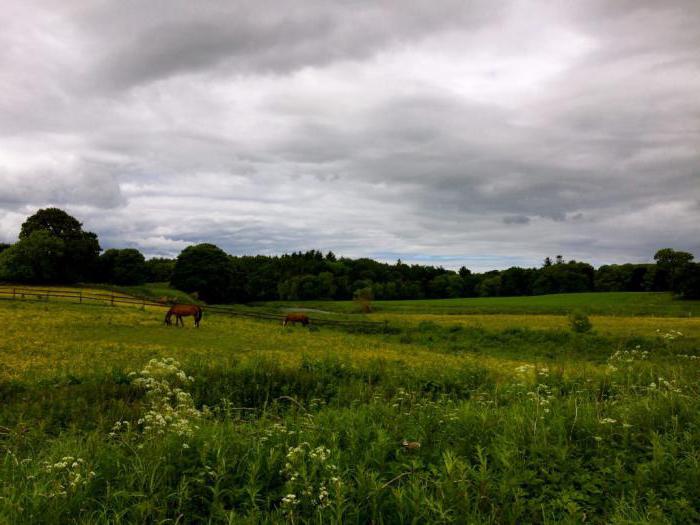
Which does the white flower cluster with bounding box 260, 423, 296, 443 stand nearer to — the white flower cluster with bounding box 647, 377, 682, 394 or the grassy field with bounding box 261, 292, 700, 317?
the white flower cluster with bounding box 647, 377, 682, 394

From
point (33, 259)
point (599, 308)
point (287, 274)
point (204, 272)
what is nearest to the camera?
point (33, 259)

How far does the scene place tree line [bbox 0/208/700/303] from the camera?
62.0 meters

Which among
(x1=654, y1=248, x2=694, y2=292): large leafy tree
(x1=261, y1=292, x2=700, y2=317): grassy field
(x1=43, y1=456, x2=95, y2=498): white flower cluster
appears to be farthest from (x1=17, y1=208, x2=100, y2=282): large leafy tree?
(x1=654, y1=248, x2=694, y2=292): large leafy tree

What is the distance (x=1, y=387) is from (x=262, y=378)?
6.83 meters

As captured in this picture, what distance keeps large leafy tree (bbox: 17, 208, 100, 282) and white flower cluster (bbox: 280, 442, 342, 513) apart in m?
70.0

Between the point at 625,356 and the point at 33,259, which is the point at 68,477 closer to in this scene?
the point at 625,356

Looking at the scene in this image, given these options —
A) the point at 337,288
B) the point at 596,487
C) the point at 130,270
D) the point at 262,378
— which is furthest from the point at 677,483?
the point at 337,288

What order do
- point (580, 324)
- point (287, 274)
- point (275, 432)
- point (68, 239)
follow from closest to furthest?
point (275, 432), point (580, 324), point (68, 239), point (287, 274)

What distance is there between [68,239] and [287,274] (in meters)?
65.6

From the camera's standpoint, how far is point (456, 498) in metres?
3.75

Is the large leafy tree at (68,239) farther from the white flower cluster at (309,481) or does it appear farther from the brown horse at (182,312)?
the white flower cluster at (309,481)

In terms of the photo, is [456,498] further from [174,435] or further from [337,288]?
[337,288]

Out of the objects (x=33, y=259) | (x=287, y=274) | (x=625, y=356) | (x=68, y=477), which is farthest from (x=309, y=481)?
(x=287, y=274)

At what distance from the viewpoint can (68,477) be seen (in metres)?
4.30
